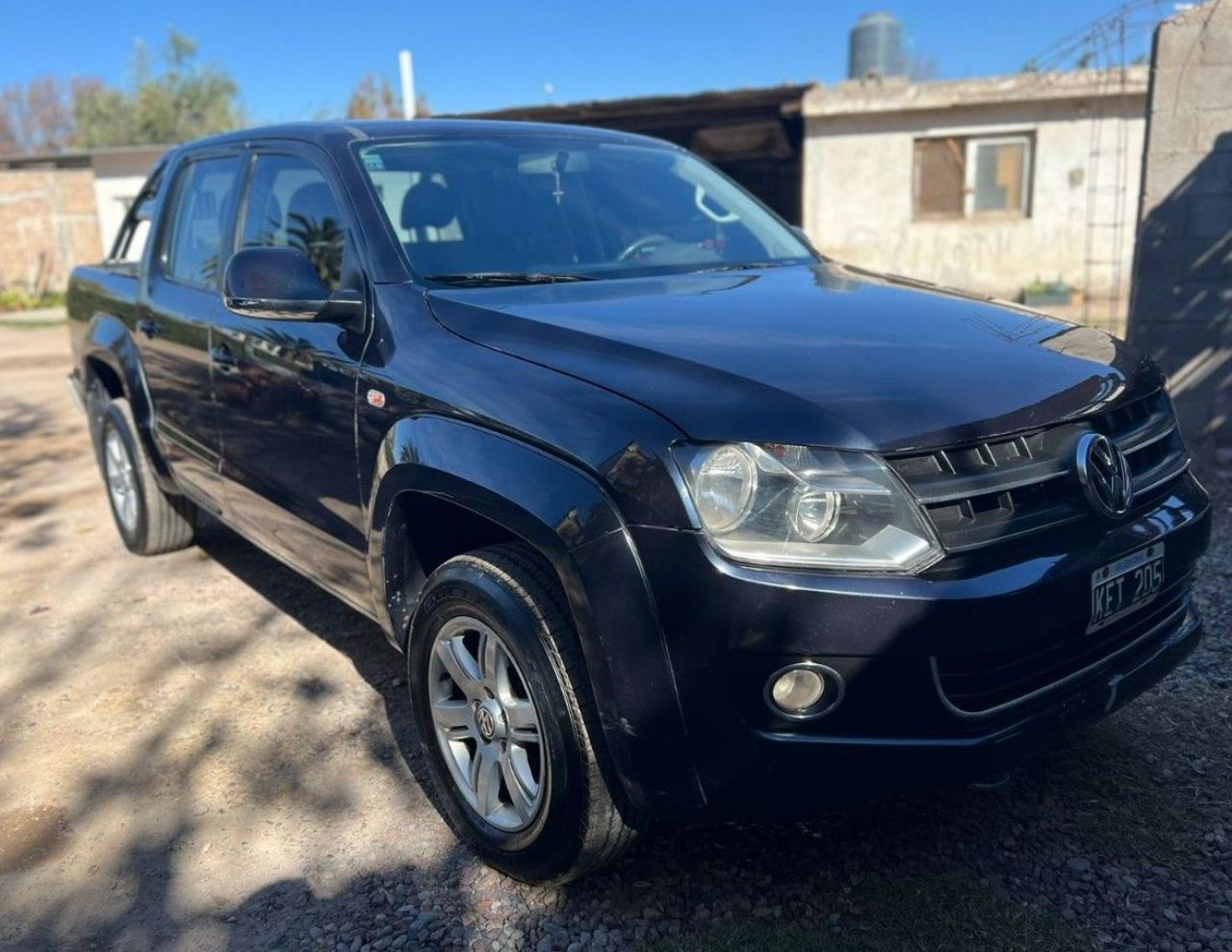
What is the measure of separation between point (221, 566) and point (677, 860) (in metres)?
3.32

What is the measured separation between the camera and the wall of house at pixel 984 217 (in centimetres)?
1367

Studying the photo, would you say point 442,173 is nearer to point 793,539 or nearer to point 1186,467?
point 793,539

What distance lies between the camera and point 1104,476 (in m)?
2.35

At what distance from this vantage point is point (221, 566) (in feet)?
17.2

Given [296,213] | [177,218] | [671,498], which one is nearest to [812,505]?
[671,498]

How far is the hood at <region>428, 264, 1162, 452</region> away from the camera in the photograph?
2.17m

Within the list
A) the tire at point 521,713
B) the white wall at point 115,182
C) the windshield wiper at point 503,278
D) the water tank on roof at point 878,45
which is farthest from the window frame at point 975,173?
the white wall at point 115,182

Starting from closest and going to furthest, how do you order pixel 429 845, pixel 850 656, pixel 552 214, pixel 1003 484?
1. pixel 850 656
2. pixel 1003 484
3. pixel 429 845
4. pixel 552 214

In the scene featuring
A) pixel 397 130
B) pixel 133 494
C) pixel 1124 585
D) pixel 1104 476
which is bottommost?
pixel 133 494

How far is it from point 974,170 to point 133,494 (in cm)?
1220

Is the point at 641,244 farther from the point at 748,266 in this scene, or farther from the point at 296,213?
the point at 296,213

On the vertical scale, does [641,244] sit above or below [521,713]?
above

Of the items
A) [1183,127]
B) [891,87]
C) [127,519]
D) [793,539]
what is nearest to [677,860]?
[793,539]

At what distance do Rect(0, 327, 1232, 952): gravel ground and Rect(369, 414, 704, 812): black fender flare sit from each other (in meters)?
0.55
